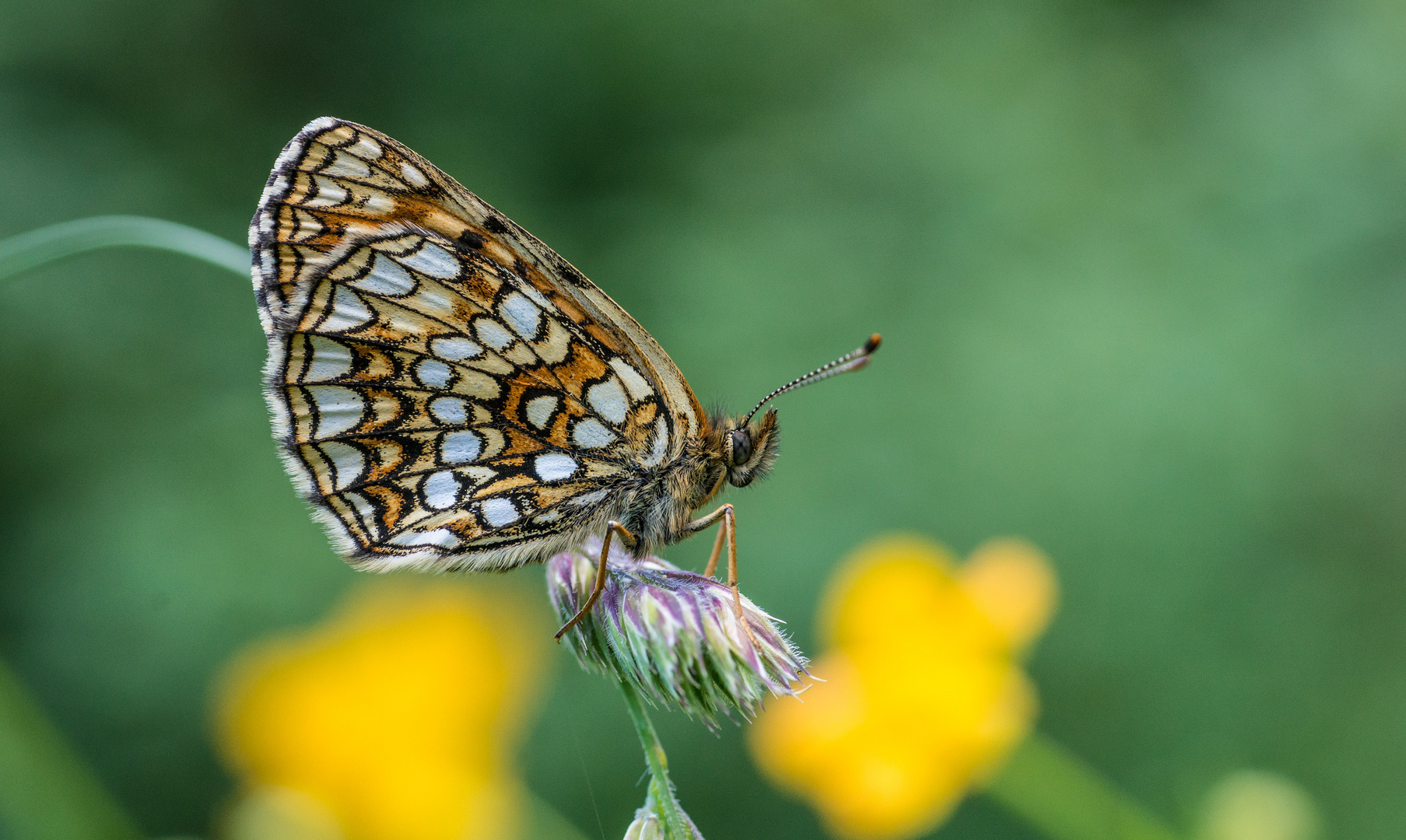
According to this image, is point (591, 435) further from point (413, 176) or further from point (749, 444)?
point (413, 176)

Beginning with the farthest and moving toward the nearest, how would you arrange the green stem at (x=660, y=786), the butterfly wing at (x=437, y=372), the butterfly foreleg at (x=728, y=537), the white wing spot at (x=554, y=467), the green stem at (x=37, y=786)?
the green stem at (x=37, y=786), the white wing spot at (x=554, y=467), the butterfly wing at (x=437, y=372), the butterfly foreleg at (x=728, y=537), the green stem at (x=660, y=786)

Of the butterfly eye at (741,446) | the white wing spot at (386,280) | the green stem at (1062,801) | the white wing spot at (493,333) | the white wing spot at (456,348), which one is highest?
the white wing spot at (386,280)

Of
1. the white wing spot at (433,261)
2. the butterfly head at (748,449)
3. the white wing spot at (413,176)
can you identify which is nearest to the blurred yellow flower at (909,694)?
the butterfly head at (748,449)

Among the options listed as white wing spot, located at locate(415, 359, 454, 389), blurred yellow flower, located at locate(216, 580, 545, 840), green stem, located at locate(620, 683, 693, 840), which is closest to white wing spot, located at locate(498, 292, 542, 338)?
white wing spot, located at locate(415, 359, 454, 389)

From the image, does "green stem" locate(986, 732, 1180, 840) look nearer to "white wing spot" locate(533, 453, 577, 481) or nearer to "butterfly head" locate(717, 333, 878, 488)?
"butterfly head" locate(717, 333, 878, 488)

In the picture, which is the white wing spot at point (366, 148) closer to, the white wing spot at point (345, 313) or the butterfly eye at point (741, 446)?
the white wing spot at point (345, 313)

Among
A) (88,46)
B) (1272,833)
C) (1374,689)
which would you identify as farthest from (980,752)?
(88,46)
